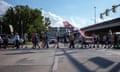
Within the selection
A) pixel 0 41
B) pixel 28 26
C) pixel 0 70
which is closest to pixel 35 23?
pixel 28 26

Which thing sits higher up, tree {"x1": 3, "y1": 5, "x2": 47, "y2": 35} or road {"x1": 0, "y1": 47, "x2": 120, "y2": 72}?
tree {"x1": 3, "y1": 5, "x2": 47, "y2": 35}

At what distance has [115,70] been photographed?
39.2 feet

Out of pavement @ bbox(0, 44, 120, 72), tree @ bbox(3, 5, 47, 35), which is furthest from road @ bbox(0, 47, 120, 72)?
tree @ bbox(3, 5, 47, 35)

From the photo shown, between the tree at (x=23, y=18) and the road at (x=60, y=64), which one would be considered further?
the tree at (x=23, y=18)

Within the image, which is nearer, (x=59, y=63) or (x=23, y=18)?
(x=59, y=63)

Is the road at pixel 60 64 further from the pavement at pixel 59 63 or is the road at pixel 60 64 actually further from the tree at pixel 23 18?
the tree at pixel 23 18

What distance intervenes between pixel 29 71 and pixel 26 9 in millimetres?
74498

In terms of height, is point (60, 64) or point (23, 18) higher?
point (23, 18)

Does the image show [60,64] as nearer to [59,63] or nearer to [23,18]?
[59,63]

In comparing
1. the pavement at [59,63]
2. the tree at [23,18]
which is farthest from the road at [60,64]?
the tree at [23,18]

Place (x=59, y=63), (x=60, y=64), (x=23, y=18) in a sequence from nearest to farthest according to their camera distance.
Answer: (x=60, y=64), (x=59, y=63), (x=23, y=18)

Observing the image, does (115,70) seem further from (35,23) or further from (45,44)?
(35,23)

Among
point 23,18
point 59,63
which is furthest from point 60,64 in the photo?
point 23,18

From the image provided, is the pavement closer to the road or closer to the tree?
the road
